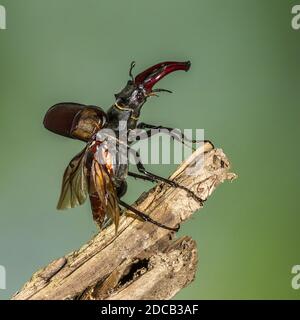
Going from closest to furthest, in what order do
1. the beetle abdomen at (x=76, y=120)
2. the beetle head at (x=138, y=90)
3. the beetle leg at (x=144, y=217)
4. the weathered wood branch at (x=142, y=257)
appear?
the weathered wood branch at (x=142, y=257) → the beetle leg at (x=144, y=217) → the beetle abdomen at (x=76, y=120) → the beetle head at (x=138, y=90)

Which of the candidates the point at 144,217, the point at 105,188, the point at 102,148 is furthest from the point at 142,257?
the point at 102,148

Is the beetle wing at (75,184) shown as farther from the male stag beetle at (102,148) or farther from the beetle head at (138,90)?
the beetle head at (138,90)

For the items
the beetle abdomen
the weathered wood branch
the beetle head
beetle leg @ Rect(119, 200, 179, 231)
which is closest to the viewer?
the weathered wood branch

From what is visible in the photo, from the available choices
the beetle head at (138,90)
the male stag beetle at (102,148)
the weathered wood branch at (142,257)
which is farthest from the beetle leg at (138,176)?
the beetle head at (138,90)

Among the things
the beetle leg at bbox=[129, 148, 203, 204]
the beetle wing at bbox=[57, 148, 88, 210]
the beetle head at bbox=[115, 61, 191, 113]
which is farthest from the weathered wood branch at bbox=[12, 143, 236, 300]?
the beetle head at bbox=[115, 61, 191, 113]

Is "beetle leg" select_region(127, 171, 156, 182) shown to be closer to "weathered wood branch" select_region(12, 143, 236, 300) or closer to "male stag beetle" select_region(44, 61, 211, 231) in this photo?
"male stag beetle" select_region(44, 61, 211, 231)

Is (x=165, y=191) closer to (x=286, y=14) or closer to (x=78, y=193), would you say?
(x=78, y=193)

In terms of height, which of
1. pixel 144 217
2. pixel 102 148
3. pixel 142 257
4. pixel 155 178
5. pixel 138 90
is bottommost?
pixel 142 257

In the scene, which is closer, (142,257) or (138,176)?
(142,257)

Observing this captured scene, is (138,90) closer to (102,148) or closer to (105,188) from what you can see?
(102,148)
